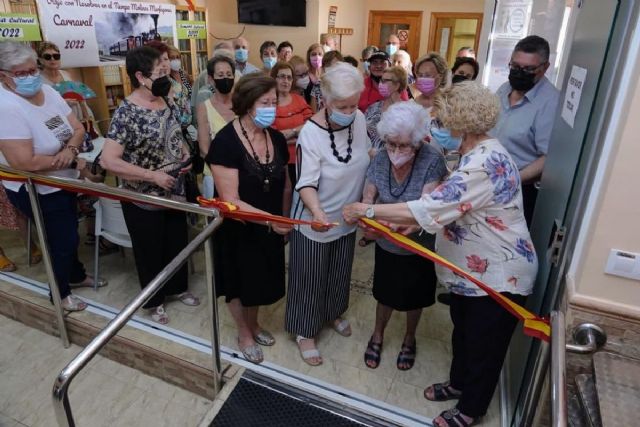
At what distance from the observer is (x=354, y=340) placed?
244 centimetres

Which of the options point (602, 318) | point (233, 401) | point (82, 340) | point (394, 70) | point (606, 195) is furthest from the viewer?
point (394, 70)

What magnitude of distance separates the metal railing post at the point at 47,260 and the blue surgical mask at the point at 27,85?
43 cm

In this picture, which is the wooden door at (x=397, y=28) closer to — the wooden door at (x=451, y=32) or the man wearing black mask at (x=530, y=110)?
the wooden door at (x=451, y=32)

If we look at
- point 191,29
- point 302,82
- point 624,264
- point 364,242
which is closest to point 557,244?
point 624,264

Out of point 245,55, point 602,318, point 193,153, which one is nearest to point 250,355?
point 193,153

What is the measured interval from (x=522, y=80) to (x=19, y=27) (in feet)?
14.7

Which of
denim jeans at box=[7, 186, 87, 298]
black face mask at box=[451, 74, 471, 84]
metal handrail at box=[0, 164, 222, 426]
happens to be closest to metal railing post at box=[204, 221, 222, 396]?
metal handrail at box=[0, 164, 222, 426]

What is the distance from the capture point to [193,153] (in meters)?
2.63

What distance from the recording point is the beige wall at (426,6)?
8.00m

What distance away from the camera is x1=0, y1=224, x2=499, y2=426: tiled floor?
2.13 metres

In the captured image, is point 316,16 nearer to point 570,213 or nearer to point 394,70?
point 394,70

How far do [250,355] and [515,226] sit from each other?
1.42 meters

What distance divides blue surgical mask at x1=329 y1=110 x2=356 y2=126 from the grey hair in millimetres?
1504

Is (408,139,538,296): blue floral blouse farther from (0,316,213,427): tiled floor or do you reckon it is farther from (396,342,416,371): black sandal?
(0,316,213,427): tiled floor
